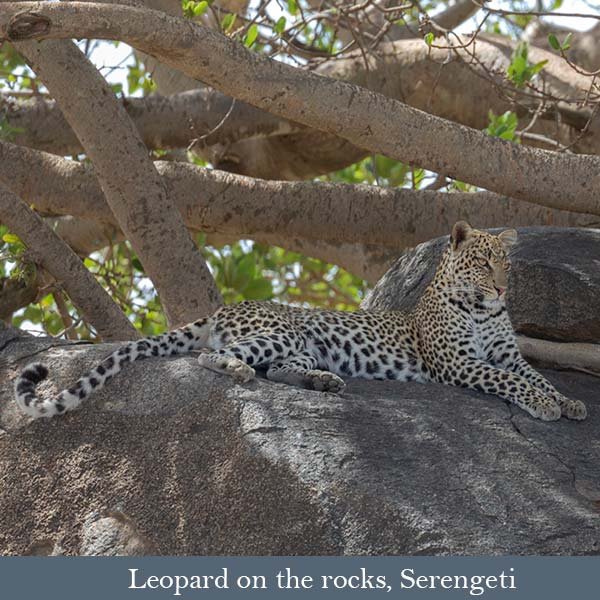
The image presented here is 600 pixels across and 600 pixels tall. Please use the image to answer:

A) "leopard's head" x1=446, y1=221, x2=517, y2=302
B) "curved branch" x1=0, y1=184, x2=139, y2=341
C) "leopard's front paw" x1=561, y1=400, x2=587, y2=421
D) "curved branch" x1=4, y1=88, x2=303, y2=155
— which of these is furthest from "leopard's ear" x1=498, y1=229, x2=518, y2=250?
"curved branch" x1=4, y1=88, x2=303, y2=155

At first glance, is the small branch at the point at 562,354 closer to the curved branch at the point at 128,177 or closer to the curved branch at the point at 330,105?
→ the curved branch at the point at 330,105

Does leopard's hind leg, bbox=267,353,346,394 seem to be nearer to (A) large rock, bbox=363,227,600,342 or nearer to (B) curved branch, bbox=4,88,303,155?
(A) large rock, bbox=363,227,600,342

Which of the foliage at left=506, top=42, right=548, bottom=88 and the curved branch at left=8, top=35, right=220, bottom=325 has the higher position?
the foliage at left=506, top=42, right=548, bottom=88

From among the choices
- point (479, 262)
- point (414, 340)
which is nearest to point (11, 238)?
point (414, 340)

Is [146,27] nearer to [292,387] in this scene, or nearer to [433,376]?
[292,387]

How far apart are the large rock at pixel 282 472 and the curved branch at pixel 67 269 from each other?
1.81 metres

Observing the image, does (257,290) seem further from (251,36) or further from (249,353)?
(249,353)

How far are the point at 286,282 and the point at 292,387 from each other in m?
8.08

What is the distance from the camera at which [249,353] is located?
287 inches

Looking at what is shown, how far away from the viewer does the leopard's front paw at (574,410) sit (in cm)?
728

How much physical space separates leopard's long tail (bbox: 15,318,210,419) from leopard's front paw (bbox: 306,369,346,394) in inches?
34.8

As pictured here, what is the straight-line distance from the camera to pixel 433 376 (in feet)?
26.2

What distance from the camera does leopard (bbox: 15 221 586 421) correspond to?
7.29 m

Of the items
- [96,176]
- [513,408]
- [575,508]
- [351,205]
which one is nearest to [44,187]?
[96,176]
